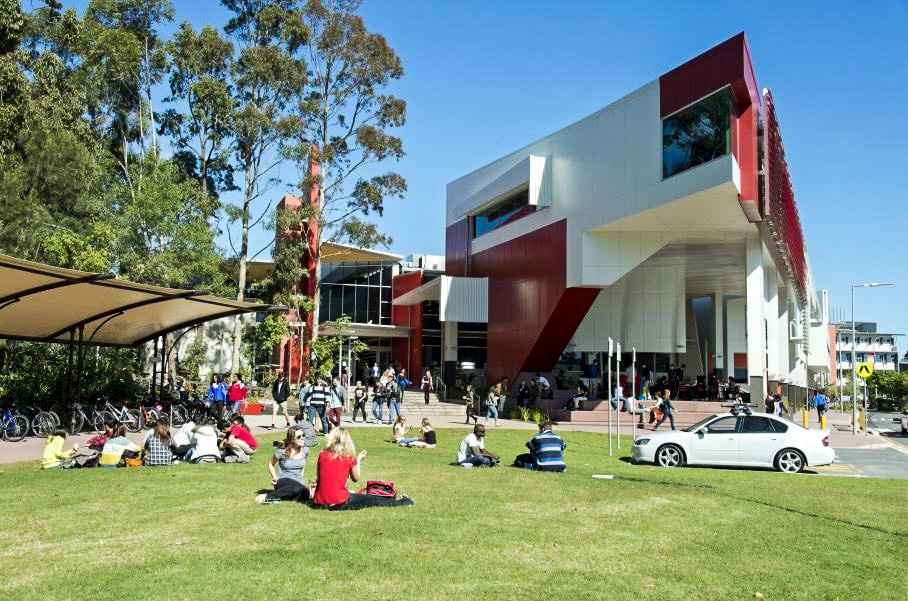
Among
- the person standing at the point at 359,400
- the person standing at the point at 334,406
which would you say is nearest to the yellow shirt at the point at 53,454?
the person standing at the point at 334,406

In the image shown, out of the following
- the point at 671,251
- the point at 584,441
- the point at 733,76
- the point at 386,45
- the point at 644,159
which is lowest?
the point at 584,441

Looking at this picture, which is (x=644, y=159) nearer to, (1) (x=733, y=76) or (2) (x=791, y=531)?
(1) (x=733, y=76)

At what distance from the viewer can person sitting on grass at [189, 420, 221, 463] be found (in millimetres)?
13539

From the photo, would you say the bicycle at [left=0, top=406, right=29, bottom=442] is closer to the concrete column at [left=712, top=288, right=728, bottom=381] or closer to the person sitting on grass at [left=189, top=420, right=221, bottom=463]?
the person sitting on grass at [left=189, top=420, right=221, bottom=463]

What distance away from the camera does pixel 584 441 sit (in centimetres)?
2192

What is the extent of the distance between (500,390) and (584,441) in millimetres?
9075

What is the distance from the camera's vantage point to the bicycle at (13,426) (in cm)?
1755

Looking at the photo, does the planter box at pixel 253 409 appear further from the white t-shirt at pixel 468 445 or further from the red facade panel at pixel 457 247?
the white t-shirt at pixel 468 445

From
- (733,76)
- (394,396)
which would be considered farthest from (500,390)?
(733,76)

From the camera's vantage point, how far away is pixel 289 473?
382 inches

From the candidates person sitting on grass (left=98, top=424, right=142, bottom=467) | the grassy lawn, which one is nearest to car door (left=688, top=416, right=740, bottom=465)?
the grassy lawn

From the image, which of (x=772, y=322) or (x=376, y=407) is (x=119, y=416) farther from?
(x=772, y=322)

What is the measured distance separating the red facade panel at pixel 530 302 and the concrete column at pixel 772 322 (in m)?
6.72

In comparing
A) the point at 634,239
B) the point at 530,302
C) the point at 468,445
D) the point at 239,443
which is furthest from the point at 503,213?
the point at 239,443
